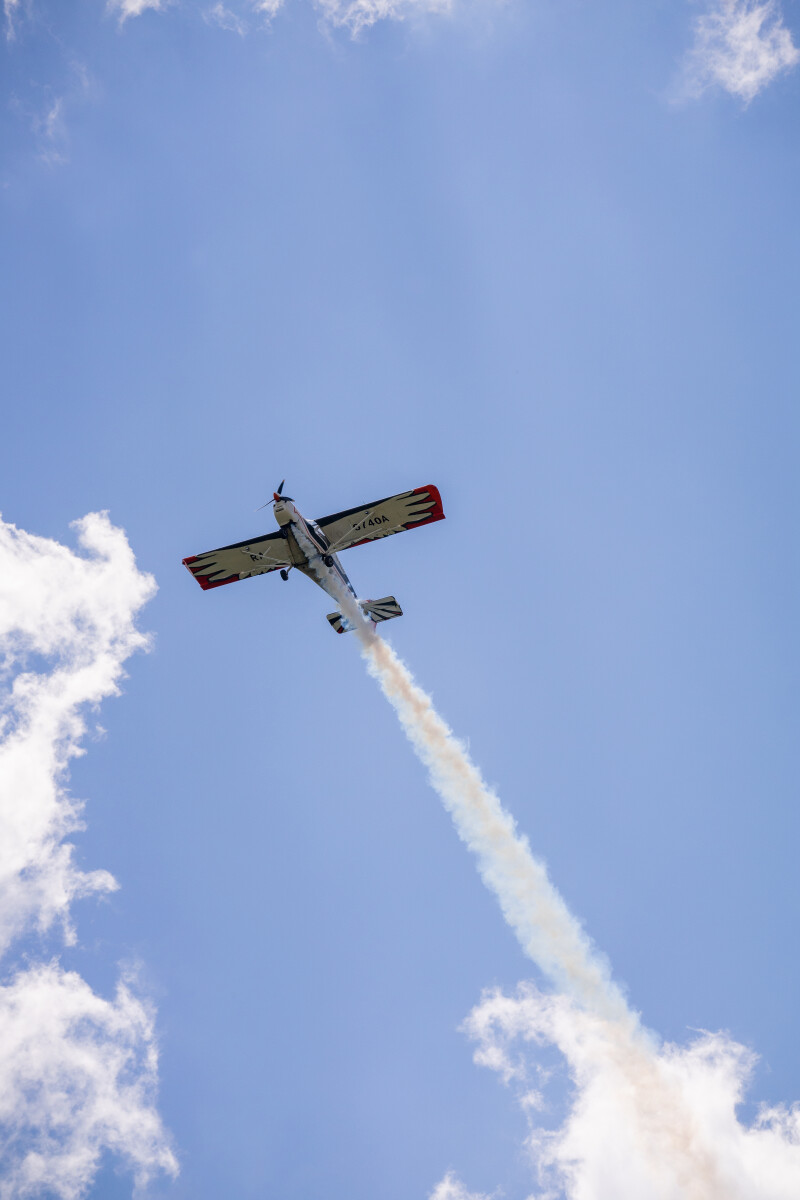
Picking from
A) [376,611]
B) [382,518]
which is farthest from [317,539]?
[376,611]

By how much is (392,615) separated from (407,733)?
542 cm

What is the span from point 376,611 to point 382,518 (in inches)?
204

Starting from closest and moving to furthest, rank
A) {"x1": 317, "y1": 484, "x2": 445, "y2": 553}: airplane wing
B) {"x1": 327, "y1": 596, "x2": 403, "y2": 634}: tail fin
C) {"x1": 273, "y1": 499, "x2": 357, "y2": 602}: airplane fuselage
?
{"x1": 273, "y1": 499, "x2": 357, "y2": 602}: airplane fuselage
{"x1": 317, "y1": 484, "x2": 445, "y2": 553}: airplane wing
{"x1": 327, "y1": 596, "x2": 403, "y2": 634}: tail fin

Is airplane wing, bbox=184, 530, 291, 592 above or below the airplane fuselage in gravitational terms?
above

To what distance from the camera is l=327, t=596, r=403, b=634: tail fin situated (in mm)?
41188

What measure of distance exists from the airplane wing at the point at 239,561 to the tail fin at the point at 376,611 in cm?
396

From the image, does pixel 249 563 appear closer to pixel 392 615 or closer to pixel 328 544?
pixel 328 544

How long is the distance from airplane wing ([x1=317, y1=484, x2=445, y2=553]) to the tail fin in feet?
12.8

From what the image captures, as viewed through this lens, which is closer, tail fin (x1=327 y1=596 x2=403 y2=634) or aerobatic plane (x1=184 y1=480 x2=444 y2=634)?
aerobatic plane (x1=184 y1=480 x2=444 y2=634)

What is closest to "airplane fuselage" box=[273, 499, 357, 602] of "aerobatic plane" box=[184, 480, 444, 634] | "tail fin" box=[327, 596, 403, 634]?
"aerobatic plane" box=[184, 480, 444, 634]

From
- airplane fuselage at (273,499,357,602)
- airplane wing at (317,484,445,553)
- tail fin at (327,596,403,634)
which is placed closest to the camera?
airplane fuselage at (273,499,357,602)

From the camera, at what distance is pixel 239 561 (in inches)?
1545

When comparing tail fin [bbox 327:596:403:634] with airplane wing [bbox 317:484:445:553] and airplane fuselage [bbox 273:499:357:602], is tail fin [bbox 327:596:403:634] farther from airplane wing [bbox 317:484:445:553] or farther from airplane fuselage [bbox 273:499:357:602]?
airplane wing [bbox 317:484:445:553]

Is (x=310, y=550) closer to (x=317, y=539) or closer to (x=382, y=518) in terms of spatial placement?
(x=317, y=539)
